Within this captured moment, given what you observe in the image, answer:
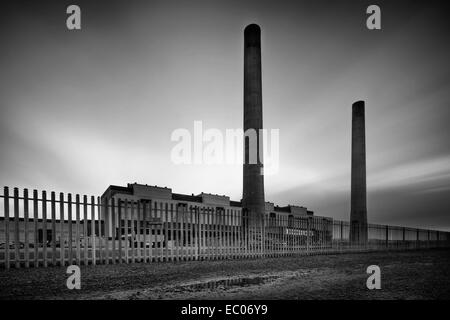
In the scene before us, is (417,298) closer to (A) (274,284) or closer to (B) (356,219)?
(A) (274,284)

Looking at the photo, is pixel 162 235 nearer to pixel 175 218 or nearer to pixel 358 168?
pixel 175 218

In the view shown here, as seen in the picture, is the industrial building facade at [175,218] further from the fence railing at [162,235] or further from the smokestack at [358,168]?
the smokestack at [358,168]

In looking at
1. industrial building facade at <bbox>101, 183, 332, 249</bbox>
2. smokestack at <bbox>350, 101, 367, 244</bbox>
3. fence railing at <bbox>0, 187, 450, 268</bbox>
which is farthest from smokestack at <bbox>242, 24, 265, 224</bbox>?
smokestack at <bbox>350, 101, 367, 244</bbox>

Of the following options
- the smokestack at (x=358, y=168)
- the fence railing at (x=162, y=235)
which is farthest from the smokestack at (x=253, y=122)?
the smokestack at (x=358, y=168)

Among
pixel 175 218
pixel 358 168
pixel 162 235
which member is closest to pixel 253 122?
pixel 175 218

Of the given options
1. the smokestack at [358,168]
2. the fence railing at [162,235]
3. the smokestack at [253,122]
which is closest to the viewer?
the fence railing at [162,235]

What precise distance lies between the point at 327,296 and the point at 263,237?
9.75 metres

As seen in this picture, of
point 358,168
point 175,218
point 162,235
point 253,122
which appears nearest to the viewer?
point 162,235

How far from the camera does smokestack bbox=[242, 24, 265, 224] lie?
19516 mm

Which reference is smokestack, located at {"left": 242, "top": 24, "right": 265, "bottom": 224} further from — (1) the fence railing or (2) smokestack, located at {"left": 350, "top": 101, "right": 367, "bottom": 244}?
(2) smokestack, located at {"left": 350, "top": 101, "right": 367, "bottom": 244}

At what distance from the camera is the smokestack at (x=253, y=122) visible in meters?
19.5

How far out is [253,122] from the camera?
19.9 m
